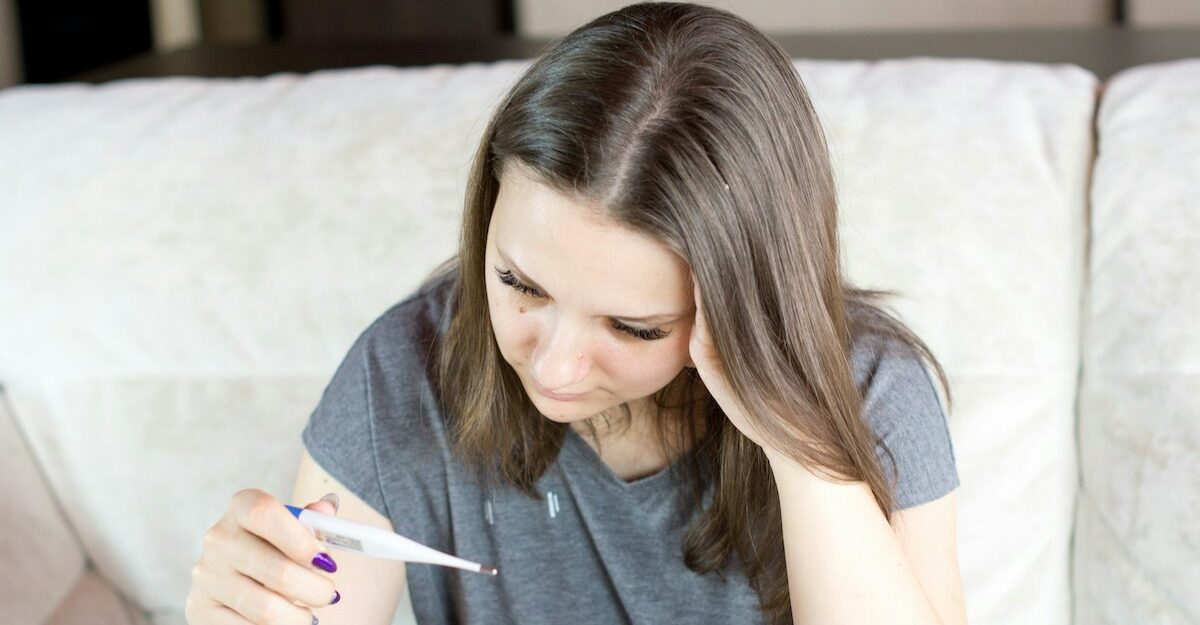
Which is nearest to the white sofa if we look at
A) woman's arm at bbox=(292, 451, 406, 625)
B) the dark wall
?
woman's arm at bbox=(292, 451, 406, 625)

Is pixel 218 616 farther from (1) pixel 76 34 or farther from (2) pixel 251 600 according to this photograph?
(1) pixel 76 34

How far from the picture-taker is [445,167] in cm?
152

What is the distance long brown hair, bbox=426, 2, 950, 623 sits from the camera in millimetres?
931

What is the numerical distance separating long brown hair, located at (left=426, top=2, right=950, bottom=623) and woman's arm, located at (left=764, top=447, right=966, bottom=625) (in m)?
0.02

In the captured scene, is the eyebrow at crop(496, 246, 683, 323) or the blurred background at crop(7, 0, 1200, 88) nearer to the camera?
the eyebrow at crop(496, 246, 683, 323)

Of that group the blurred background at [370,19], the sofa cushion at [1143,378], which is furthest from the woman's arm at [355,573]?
the blurred background at [370,19]

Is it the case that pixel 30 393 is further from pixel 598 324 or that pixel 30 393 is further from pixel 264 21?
pixel 264 21

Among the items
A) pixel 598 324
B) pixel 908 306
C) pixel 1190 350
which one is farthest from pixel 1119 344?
pixel 598 324

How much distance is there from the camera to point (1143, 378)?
4.23ft

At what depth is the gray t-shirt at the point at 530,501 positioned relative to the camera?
3.92 feet

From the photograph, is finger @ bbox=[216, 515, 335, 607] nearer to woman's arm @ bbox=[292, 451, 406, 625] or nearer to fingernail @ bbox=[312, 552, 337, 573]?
fingernail @ bbox=[312, 552, 337, 573]

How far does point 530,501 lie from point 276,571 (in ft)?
1.12

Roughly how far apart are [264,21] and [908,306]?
8.64 feet

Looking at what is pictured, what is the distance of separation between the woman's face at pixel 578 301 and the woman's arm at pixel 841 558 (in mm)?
144
